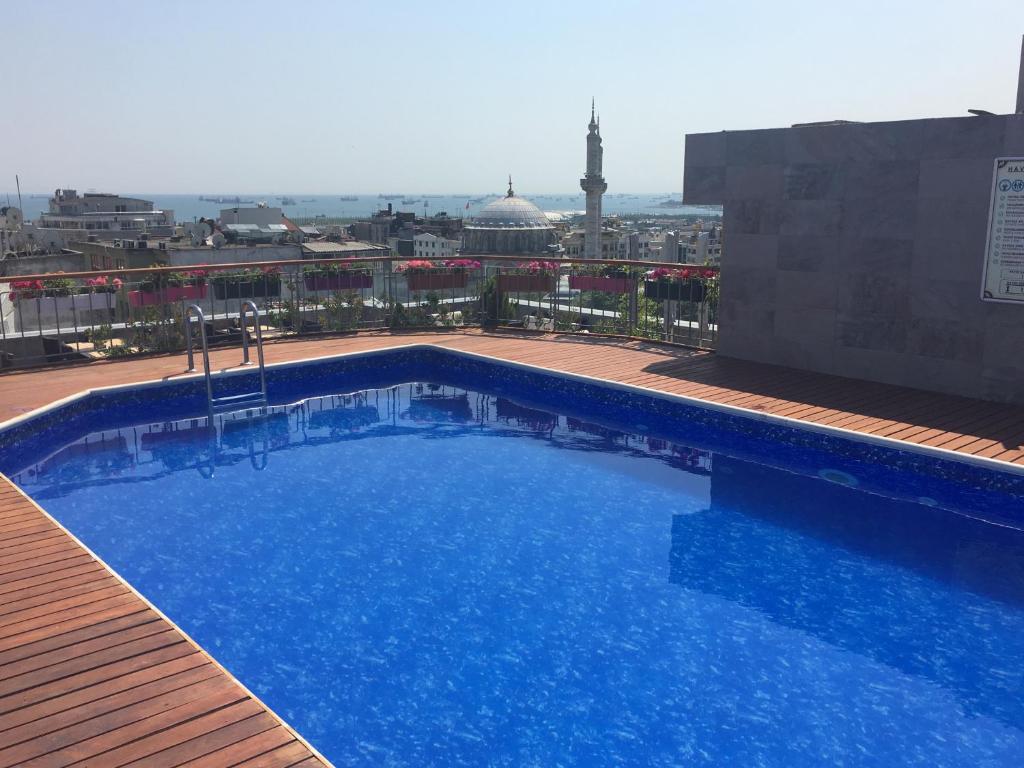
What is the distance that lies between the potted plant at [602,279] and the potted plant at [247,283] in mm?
4827

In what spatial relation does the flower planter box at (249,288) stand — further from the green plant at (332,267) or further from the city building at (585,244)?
the city building at (585,244)

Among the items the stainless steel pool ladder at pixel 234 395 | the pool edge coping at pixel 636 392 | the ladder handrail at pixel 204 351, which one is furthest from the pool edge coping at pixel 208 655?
the stainless steel pool ladder at pixel 234 395

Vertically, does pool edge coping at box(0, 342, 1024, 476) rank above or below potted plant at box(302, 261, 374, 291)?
below

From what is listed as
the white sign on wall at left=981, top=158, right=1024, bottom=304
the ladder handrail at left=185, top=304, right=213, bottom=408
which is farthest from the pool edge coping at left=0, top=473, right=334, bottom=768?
the white sign on wall at left=981, top=158, right=1024, bottom=304

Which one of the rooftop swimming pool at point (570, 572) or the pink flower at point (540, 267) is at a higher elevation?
the pink flower at point (540, 267)

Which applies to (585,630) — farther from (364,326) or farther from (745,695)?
(364,326)

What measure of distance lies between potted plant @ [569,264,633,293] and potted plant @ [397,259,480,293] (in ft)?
6.27

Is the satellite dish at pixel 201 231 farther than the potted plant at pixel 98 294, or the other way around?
the satellite dish at pixel 201 231

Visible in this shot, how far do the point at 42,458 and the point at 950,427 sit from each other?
9624 millimetres

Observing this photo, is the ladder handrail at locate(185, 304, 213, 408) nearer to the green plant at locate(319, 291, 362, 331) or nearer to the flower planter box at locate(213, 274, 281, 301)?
the flower planter box at locate(213, 274, 281, 301)

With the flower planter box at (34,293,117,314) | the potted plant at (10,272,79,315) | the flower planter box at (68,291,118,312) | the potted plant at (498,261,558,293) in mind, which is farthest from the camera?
the potted plant at (498,261,558,293)

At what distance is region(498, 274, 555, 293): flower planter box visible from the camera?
13.8m

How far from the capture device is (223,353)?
1269 centimetres

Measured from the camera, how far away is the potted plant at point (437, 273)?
1409cm
